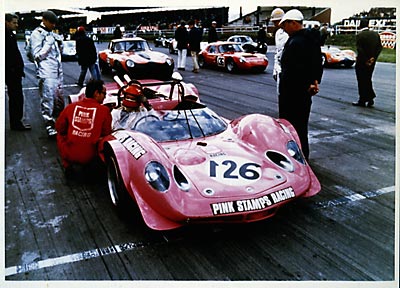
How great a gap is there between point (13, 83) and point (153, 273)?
2.76 meters

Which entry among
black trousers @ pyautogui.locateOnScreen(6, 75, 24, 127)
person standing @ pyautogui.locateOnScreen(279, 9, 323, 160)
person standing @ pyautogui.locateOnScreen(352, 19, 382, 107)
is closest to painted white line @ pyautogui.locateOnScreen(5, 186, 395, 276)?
person standing @ pyautogui.locateOnScreen(279, 9, 323, 160)

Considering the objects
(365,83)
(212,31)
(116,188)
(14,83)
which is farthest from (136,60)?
(116,188)

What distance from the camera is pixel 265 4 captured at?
2203 millimetres

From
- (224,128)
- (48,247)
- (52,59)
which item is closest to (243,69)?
(52,59)

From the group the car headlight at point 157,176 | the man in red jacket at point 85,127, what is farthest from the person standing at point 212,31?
the car headlight at point 157,176

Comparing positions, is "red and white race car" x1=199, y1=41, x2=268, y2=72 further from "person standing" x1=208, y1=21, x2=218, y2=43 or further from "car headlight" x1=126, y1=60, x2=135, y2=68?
"person standing" x1=208, y1=21, x2=218, y2=43

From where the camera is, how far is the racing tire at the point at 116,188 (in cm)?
233

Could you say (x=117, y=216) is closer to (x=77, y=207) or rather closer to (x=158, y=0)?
(x=77, y=207)

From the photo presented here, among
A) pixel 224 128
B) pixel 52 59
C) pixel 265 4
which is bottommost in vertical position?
pixel 224 128

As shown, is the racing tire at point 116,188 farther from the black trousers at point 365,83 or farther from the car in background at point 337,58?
the car in background at point 337,58

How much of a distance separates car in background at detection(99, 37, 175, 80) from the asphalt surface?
4.04 meters

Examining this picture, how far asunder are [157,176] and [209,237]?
15.8 inches

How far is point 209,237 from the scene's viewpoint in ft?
7.14

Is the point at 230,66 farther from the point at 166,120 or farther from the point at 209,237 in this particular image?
the point at 209,237
